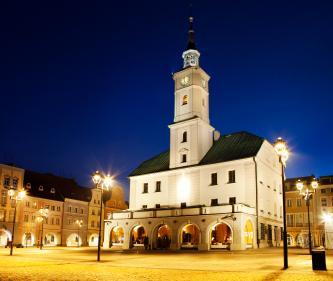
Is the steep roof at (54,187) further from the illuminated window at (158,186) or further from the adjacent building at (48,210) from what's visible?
the illuminated window at (158,186)

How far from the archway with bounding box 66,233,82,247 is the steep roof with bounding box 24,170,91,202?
7.54m

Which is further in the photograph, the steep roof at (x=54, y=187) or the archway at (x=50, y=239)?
the steep roof at (x=54, y=187)

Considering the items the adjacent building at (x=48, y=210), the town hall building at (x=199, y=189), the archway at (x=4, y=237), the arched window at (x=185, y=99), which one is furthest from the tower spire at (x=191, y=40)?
the archway at (x=4, y=237)

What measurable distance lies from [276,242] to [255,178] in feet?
33.5

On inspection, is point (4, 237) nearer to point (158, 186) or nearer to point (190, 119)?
point (158, 186)

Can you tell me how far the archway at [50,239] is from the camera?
70.4m

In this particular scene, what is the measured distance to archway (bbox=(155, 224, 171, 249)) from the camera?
147 feet

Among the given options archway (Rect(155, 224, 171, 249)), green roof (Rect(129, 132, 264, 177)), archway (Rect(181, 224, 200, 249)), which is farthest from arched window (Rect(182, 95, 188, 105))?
archway (Rect(155, 224, 171, 249))

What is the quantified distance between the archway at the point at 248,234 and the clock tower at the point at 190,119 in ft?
37.5

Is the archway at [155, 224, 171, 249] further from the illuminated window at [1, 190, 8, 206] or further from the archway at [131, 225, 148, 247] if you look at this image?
the illuminated window at [1, 190, 8, 206]

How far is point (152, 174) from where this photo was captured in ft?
176

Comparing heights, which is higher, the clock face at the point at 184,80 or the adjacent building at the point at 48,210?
the clock face at the point at 184,80

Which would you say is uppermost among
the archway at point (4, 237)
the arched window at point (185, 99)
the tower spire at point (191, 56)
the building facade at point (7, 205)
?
the tower spire at point (191, 56)

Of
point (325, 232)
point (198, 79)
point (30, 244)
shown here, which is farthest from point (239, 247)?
point (30, 244)
